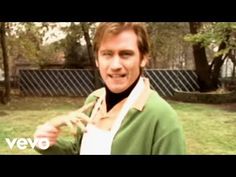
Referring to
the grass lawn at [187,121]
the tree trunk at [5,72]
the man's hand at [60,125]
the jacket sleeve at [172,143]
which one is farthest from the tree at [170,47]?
the jacket sleeve at [172,143]

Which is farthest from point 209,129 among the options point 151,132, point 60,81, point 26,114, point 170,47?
point 151,132

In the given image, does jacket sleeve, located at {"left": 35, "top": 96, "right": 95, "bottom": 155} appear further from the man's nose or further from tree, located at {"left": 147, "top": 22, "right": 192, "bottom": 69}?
tree, located at {"left": 147, "top": 22, "right": 192, "bottom": 69}

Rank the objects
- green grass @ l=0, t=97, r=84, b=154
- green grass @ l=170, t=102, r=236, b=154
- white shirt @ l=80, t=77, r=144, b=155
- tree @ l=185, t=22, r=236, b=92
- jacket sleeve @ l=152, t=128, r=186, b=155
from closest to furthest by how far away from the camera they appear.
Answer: jacket sleeve @ l=152, t=128, r=186, b=155, white shirt @ l=80, t=77, r=144, b=155, green grass @ l=0, t=97, r=84, b=154, green grass @ l=170, t=102, r=236, b=154, tree @ l=185, t=22, r=236, b=92

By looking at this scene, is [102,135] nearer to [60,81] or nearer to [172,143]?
[172,143]

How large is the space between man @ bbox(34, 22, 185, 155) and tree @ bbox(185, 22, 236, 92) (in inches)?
60.8

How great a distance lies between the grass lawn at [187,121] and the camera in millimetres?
2535

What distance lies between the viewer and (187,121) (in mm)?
2625

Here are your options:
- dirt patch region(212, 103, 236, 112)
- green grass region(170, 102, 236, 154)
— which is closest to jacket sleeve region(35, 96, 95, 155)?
green grass region(170, 102, 236, 154)

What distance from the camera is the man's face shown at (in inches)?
47.5

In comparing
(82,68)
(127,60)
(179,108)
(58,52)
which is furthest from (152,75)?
(127,60)

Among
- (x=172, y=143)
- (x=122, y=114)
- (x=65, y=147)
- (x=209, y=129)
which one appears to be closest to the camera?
(x=172, y=143)

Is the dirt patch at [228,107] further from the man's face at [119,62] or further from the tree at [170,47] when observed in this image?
the man's face at [119,62]

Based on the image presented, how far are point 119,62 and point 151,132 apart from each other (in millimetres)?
273
